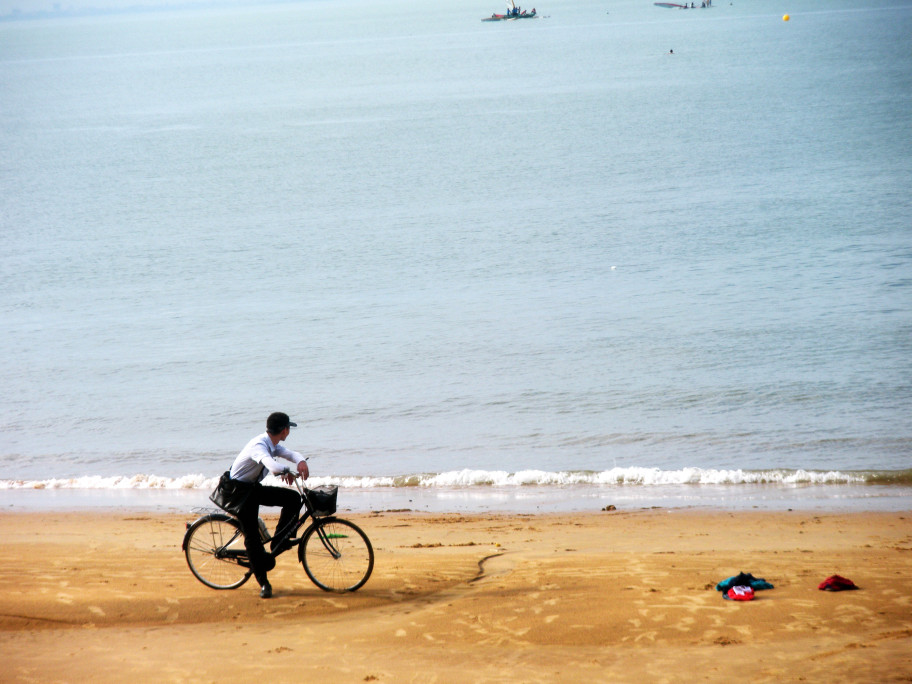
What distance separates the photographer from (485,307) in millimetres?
26641

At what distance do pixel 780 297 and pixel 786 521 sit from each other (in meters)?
15.9

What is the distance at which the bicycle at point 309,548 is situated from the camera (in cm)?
790

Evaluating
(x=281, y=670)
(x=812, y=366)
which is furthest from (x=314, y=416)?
(x=281, y=670)

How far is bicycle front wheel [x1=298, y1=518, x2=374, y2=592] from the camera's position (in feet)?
26.0

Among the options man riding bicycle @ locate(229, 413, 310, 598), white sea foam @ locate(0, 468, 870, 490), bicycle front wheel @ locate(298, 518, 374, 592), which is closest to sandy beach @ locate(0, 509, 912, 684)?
bicycle front wheel @ locate(298, 518, 374, 592)

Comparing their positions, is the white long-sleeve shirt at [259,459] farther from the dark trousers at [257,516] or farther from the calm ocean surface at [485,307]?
the calm ocean surface at [485,307]

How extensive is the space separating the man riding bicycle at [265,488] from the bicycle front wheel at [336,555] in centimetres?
25

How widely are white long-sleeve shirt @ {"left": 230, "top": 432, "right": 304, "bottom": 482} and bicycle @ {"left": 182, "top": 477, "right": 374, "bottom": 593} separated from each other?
430 millimetres

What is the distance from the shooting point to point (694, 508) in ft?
40.8

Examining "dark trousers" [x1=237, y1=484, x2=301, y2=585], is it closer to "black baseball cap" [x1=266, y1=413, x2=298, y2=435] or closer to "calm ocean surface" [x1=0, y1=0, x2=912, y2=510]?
"black baseball cap" [x1=266, y1=413, x2=298, y2=435]

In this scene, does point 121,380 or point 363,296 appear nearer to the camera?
point 121,380

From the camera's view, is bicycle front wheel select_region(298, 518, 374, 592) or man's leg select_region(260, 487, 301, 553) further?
bicycle front wheel select_region(298, 518, 374, 592)

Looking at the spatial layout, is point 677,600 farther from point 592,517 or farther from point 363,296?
point 363,296

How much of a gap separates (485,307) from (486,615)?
19.6 m
